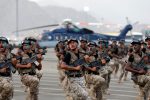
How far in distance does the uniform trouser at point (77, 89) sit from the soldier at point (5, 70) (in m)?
1.44

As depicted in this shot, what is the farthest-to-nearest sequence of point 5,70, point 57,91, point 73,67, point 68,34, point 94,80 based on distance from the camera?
point 68,34, point 57,91, point 94,80, point 5,70, point 73,67

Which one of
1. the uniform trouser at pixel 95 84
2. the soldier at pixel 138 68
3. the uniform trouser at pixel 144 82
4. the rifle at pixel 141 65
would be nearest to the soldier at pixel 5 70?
the uniform trouser at pixel 95 84

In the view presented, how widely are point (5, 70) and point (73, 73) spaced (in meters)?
1.63

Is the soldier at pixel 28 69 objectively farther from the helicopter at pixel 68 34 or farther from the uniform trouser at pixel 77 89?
the helicopter at pixel 68 34

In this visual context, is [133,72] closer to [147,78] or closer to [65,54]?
[147,78]

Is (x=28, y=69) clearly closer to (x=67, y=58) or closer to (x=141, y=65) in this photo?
(x=67, y=58)

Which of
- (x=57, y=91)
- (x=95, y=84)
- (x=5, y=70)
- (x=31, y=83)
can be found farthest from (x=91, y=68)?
(x=57, y=91)

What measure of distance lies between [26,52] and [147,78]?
11.0 feet

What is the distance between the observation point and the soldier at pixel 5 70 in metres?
10.4

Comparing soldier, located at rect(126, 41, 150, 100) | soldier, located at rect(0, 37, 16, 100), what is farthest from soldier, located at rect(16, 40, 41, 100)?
soldier, located at rect(126, 41, 150, 100)

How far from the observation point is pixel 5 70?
10.5 m

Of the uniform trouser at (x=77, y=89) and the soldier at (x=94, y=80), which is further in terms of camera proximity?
the soldier at (x=94, y=80)

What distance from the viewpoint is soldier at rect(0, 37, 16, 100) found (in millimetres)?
10430

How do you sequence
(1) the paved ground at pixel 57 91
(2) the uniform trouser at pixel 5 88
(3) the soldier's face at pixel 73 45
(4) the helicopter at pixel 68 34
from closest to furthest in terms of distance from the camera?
(3) the soldier's face at pixel 73 45
(2) the uniform trouser at pixel 5 88
(1) the paved ground at pixel 57 91
(4) the helicopter at pixel 68 34
